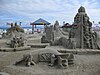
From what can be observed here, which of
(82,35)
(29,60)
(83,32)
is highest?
(83,32)

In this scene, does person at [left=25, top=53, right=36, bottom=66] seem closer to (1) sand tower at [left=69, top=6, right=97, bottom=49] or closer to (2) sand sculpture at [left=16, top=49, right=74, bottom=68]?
(2) sand sculpture at [left=16, top=49, right=74, bottom=68]

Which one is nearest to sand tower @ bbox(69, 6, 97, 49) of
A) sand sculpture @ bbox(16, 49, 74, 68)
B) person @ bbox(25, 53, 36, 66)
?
sand sculpture @ bbox(16, 49, 74, 68)

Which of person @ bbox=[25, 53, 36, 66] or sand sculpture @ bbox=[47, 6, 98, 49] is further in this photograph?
sand sculpture @ bbox=[47, 6, 98, 49]

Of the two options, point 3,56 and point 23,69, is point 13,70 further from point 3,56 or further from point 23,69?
point 3,56

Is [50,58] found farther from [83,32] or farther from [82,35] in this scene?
[83,32]

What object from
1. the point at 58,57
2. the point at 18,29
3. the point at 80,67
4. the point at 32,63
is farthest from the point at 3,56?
the point at 18,29

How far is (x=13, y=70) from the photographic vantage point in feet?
22.0

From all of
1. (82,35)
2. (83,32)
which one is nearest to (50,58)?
(82,35)

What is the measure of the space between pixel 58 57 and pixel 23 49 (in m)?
4.50

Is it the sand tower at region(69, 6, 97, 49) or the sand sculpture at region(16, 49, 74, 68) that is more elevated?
the sand tower at region(69, 6, 97, 49)

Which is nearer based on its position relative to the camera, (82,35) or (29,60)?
(29,60)

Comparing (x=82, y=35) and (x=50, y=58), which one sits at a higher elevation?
(x=82, y=35)

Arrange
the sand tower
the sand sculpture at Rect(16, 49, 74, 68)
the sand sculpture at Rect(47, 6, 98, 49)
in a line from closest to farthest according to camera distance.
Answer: the sand sculpture at Rect(16, 49, 74, 68)
the sand sculpture at Rect(47, 6, 98, 49)
the sand tower

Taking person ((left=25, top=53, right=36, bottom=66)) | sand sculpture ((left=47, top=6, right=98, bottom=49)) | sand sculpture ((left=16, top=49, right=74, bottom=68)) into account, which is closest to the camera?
sand sculpture ((left=16, top=49, right=74, bottom=68))
